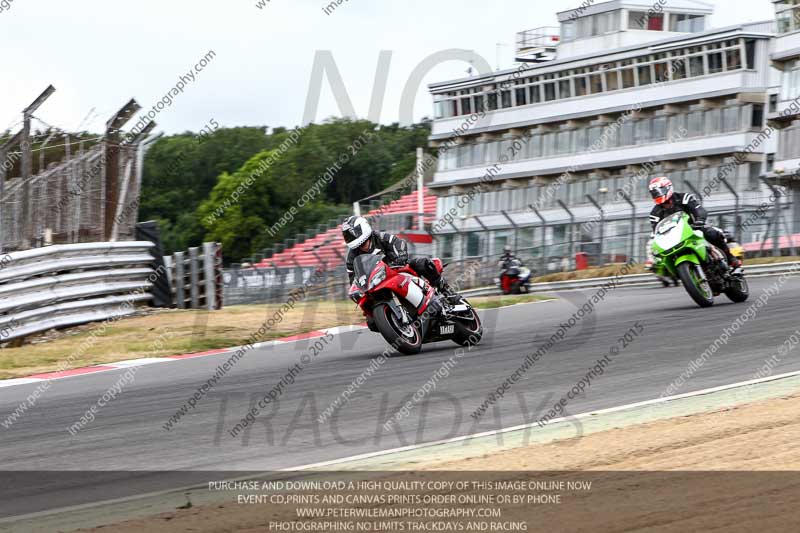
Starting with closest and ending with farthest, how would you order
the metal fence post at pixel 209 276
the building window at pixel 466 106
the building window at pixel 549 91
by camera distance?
1. the metal fence post at pixel 209 276
2. the building window at pixel 549 91
3. the building window at pixel 466 106

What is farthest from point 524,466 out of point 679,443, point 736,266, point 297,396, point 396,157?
point 396,157

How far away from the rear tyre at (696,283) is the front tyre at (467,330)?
10.2ft

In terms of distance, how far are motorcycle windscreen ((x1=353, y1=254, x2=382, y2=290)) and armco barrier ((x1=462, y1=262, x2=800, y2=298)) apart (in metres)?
12.5

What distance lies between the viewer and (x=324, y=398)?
29.2 feet

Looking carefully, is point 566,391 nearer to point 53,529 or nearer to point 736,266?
point 53,529

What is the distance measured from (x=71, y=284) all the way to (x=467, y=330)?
6440 millimetres

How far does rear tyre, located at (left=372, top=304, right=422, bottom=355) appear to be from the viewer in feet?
37.0

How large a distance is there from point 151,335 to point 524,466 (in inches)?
386

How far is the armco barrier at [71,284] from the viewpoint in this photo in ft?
47.6

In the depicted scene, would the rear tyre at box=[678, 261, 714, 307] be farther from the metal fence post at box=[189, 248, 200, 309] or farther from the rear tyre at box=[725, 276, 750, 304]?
the metal fence post at box=[189, 248, 200, 309]

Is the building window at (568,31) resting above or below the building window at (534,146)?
above

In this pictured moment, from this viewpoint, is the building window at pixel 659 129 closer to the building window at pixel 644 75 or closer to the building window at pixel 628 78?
the building window at pixel 644 75

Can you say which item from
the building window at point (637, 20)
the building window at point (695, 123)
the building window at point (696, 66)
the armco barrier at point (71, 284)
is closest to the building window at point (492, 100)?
the building window at point (637, 20)

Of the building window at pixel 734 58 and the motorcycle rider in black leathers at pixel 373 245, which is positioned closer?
the motorcycle rider in black leathers at pixel 373 245
